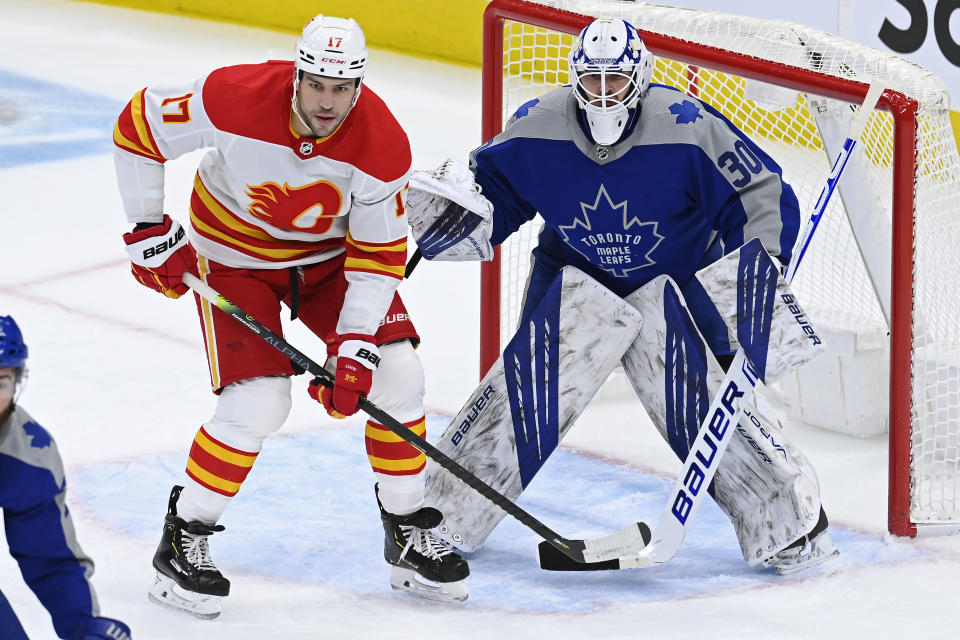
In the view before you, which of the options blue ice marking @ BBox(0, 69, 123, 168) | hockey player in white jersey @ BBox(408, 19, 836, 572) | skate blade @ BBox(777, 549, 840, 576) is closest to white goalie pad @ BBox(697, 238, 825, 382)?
hockey player in white jersey @ BBox(408, 19, 836, 572)

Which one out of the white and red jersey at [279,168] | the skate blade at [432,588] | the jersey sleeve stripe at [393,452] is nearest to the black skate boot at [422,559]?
the skate blade at [432,588]

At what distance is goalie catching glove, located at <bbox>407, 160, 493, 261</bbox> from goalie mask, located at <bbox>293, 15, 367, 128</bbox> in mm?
480

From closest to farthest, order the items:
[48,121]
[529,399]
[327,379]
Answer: [327,379] → [529,399] → [48,121]

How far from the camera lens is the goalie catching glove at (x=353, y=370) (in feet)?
9.40

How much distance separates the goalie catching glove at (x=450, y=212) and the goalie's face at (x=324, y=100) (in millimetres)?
470

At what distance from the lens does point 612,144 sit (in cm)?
311

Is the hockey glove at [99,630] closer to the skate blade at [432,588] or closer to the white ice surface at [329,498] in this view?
the white ice surface at [329,498]

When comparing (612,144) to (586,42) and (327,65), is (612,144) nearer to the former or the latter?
(586,42)

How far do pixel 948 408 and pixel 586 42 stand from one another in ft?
3.92

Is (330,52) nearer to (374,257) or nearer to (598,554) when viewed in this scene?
(374,257)

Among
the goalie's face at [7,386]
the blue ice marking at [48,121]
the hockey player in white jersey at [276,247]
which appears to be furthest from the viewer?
the blue ice marking at [48,121]

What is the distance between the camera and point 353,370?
2.87m

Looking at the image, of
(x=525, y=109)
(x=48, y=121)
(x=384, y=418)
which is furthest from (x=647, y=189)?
(x=48, y=121)

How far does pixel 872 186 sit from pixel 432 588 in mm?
1464
